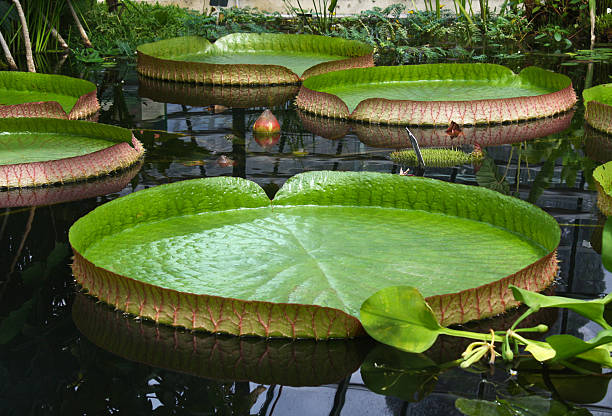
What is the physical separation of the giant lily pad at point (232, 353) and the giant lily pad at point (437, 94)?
8.82 ft

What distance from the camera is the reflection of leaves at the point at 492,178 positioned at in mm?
3188

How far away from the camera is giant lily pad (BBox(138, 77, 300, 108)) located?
522 cm

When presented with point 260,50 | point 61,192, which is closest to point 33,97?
point 61,192

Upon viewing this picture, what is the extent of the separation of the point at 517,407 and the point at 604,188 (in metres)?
1.45

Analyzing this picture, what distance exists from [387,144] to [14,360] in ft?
8.36

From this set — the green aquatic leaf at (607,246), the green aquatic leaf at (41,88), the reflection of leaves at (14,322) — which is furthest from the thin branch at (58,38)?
the green aquatic leaf at (607,246)

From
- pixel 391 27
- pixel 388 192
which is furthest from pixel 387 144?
pixel 391 27

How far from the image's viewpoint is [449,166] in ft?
11.6

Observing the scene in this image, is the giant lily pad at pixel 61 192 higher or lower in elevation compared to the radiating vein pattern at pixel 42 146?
lower

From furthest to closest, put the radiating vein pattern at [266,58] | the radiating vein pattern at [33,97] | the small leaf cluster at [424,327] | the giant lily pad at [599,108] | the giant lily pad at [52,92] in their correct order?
the radiating vein pattern at [266,58]
the radiating vein pattern at [33,97]
the giant lily pad at [52,92]
the giant lily pad at [599,108]
the small leaf cluster at [424,327]

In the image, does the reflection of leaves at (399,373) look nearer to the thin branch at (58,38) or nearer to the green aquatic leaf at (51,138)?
the green aquatic leaf at (51,138)

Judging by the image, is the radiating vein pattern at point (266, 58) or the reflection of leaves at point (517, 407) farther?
the radiating vein pattern at point (266, 58)

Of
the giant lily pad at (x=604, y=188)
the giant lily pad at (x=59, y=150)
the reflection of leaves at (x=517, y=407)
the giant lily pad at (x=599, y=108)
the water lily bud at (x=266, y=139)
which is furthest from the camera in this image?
the giant lily pad at (x=599, y=108)

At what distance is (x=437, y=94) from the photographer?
4.90 meters
